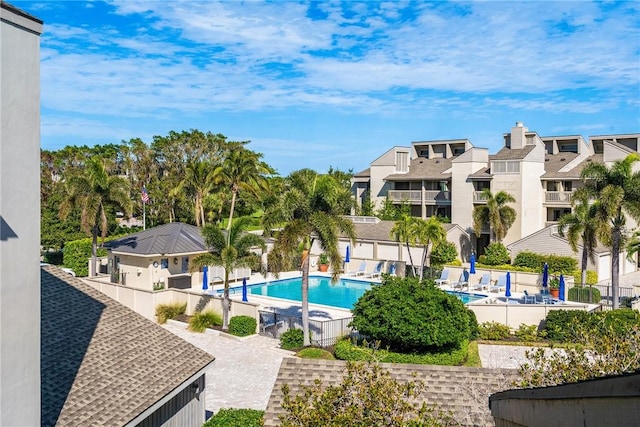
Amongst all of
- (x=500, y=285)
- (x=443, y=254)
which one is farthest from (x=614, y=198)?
(x=443, y=254)

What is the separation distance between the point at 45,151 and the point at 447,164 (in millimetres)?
43246

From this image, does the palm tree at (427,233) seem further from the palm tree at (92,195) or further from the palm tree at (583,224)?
the palm tree at (92,195)

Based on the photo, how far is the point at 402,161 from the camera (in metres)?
58.7

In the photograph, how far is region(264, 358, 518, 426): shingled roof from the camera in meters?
13.2

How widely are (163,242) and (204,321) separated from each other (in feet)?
36.0

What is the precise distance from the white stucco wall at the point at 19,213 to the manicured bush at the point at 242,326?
17.9 meters

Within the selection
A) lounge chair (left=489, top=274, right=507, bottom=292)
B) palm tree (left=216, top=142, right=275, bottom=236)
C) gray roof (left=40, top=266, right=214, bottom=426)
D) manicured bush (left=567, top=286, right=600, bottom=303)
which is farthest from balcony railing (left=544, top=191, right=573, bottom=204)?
gray roof (left=40, top=266, right=214, bottom=426)

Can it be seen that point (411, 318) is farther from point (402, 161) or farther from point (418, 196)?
point (402, 161)

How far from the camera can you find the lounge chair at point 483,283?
3772 centimetres

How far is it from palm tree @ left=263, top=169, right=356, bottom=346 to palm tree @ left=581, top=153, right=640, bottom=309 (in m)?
12.4

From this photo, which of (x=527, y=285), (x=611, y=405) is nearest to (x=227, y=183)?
(x=527, y=285)

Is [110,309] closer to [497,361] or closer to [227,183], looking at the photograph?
[497,361]

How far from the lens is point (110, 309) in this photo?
51.4 feet

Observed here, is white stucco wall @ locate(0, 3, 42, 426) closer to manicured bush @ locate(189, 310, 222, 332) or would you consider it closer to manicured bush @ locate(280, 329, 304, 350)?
manicured bush @ locate(280, 329, 304, 350)
